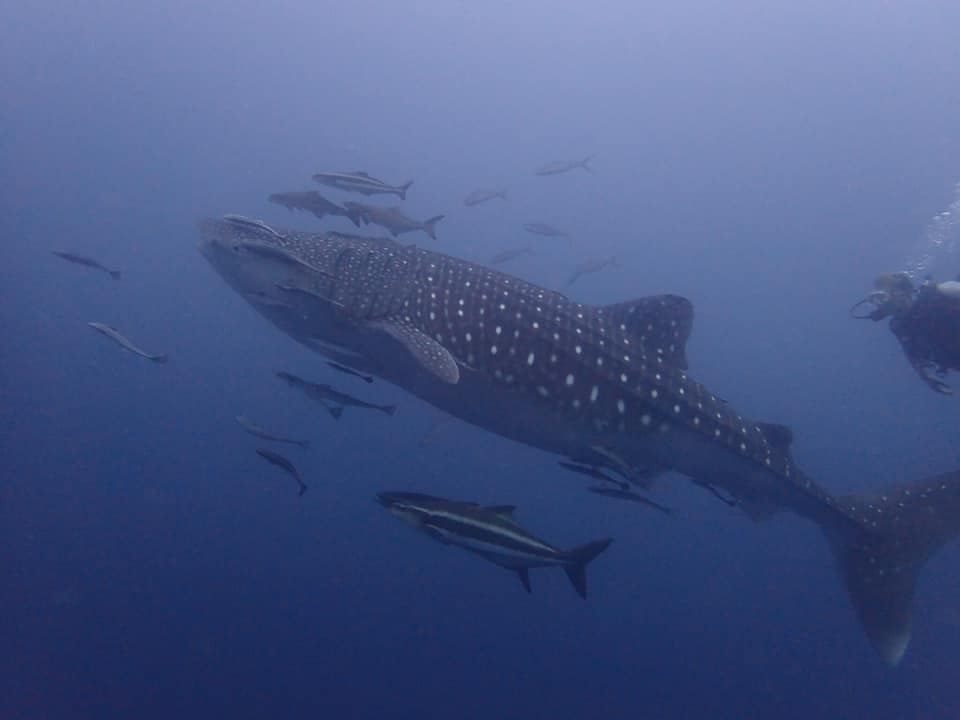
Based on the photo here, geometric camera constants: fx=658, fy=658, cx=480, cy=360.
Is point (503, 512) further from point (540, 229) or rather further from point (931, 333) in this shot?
point (540, 229)

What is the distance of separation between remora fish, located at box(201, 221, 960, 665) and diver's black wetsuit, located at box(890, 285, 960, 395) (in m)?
1.26

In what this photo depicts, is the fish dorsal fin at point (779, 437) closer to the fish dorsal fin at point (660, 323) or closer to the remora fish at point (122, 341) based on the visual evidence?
the fish dorsal fin at point (660, 323)

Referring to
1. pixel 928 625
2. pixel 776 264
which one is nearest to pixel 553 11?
pixel 776 264

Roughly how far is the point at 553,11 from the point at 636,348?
331 ft

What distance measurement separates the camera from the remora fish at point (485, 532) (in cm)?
428

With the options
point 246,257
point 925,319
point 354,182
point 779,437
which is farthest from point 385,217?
point 925,319

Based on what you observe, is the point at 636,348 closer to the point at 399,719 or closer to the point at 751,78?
the point at 399,719

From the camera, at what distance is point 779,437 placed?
6.81m

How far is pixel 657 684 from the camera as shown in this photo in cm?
1139

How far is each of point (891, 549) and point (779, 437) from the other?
69.5 inches

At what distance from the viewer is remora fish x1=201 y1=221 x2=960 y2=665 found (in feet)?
21.4

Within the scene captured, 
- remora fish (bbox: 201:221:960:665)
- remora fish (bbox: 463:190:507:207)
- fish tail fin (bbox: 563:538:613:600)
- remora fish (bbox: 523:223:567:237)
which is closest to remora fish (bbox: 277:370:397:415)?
remora fish (bbox: 201:221:960:665)

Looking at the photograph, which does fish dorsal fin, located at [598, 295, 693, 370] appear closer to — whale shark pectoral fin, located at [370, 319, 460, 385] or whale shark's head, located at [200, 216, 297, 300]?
whale shark pectoral fin, located at [370, 319, 460, 385]

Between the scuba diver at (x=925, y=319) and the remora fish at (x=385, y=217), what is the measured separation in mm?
5364
